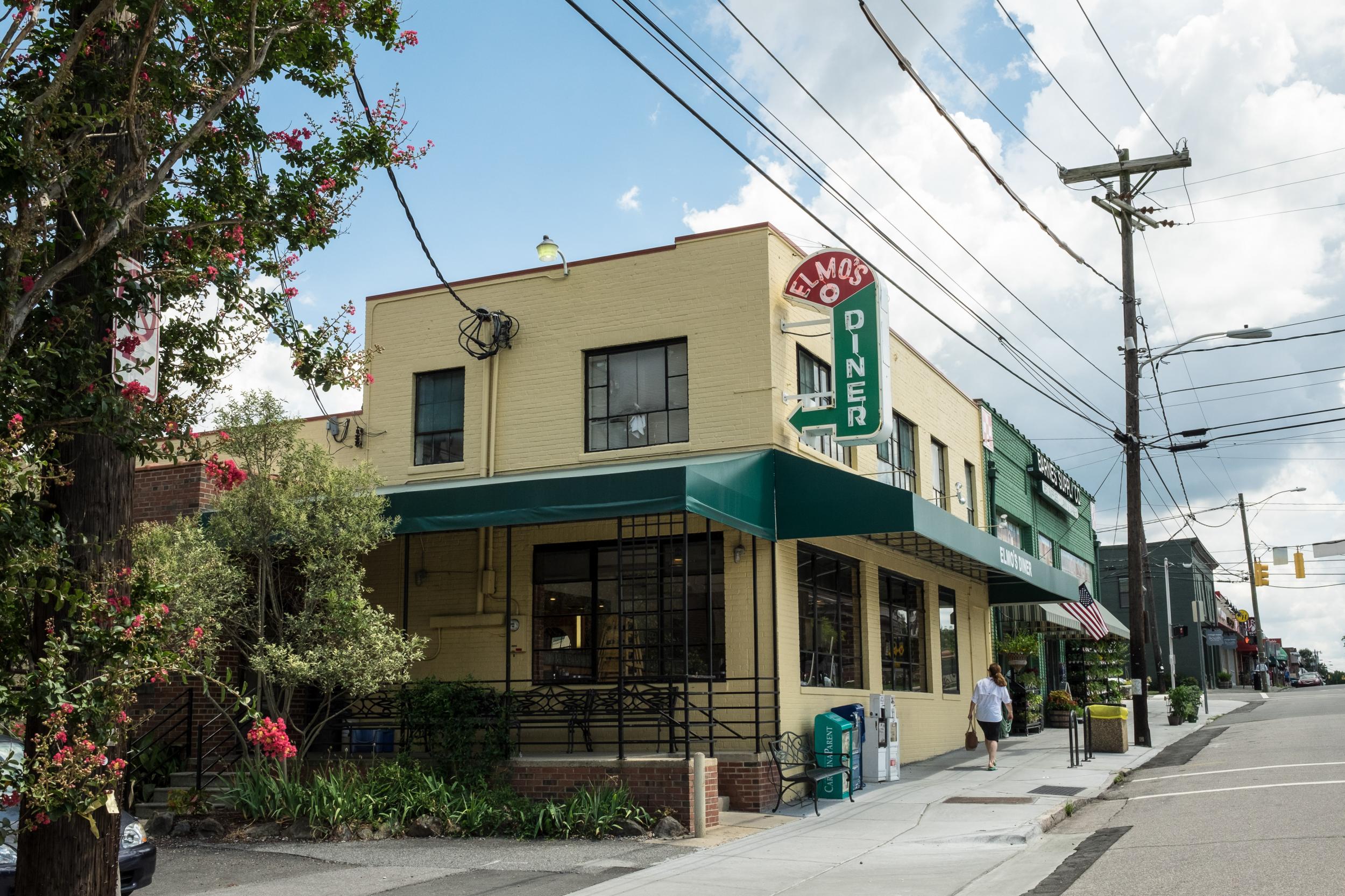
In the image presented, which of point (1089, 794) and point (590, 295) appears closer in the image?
point (1089, 794)

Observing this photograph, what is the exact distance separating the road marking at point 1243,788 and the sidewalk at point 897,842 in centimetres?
80

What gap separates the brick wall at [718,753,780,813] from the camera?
45.0ft

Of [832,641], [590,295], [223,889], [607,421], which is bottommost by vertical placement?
[223,889]

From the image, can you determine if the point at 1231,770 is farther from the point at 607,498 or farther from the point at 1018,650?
the point at 607,498

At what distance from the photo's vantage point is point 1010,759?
1934 centimetres

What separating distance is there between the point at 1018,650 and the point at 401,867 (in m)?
17.6

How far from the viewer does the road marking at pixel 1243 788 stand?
1355 centimetres

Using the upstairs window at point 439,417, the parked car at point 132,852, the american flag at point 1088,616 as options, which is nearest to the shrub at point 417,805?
the parked car at point 132,852

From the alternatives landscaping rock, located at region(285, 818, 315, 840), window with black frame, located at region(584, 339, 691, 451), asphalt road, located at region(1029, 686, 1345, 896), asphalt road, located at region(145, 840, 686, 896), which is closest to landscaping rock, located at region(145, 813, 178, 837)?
asphalt road, located at region(145, 840, 686, 896)

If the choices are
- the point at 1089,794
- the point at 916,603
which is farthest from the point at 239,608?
the point at 916,603

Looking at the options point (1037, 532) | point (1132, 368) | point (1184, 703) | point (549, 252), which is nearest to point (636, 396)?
point (549, 252)

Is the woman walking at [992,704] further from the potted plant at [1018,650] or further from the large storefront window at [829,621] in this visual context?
the potted plant at [1018,650]

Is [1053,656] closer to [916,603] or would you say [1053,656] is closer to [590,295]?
[916,603]

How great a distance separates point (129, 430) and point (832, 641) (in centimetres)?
1237
